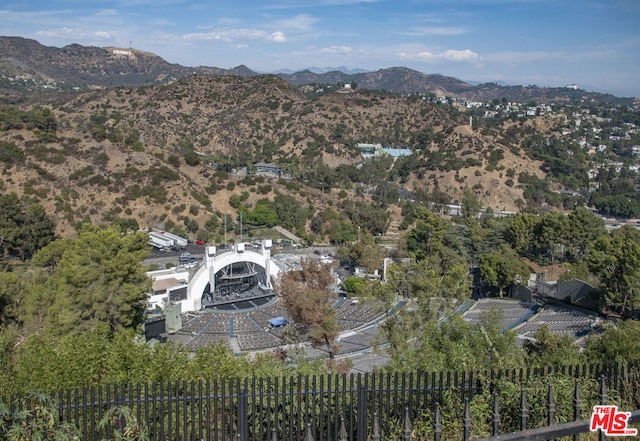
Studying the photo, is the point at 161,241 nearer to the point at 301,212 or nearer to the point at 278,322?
the point at 301,212

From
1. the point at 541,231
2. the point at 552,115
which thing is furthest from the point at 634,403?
the point at 552,115

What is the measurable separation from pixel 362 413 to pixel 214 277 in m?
26.4

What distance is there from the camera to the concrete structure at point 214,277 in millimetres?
29484

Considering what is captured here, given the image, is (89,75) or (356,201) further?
(89,75)

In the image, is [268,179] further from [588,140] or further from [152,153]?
[588,140]

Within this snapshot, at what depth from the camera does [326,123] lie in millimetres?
89938

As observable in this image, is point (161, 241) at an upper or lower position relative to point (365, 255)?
lower

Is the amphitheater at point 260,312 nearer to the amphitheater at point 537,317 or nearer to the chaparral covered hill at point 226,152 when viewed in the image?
the amphitheater at point 537,317

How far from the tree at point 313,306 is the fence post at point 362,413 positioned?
15.8m

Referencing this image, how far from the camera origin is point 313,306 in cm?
2192

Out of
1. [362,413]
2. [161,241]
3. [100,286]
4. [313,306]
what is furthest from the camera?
[161,241]

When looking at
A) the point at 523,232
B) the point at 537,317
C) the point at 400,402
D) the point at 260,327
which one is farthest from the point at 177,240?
A: the point at 400,402

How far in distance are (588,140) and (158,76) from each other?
444ft

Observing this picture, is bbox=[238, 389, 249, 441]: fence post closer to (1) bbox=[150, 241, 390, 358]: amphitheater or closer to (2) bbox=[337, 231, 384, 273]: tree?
(1) bbox=[150, 241, 390, 358]: amphitheater
